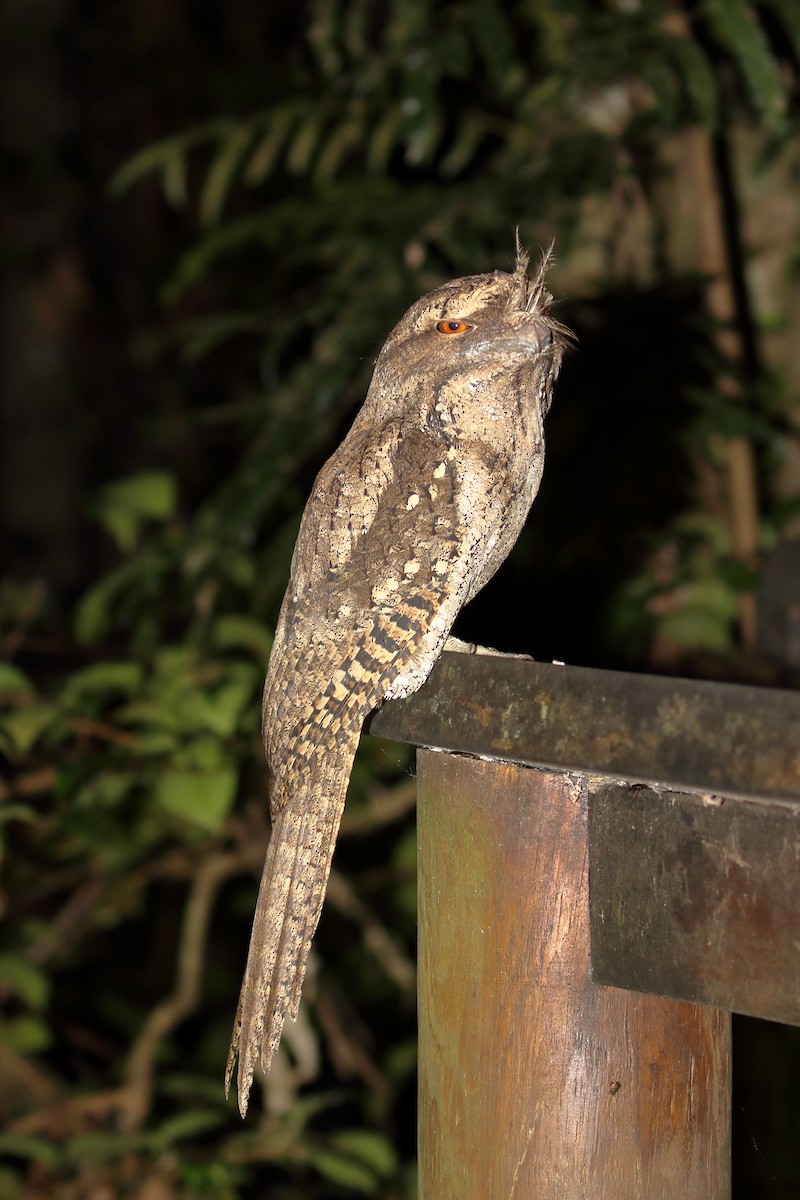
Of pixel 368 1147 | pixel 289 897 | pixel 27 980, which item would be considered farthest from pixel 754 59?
pixel 27 980

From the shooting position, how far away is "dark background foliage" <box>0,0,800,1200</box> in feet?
10.2

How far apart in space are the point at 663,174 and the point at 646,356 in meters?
0.72

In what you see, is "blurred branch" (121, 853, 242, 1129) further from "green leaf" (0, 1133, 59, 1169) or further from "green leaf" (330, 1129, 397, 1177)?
"green leaf" (330, 1129, 397, 1177)

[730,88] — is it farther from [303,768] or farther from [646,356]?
[303,768]

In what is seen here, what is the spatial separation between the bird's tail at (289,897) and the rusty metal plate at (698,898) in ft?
2.14

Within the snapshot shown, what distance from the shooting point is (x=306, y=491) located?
156 inches

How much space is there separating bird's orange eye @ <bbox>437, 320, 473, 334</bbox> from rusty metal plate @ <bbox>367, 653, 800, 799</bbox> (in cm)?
99

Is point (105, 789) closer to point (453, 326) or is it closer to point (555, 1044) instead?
point (453, 326)

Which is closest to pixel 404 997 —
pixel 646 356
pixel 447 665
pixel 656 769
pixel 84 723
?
pixel 84 723

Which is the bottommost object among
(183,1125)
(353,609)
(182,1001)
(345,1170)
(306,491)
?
(345,1170)

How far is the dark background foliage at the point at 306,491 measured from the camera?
10.2ft

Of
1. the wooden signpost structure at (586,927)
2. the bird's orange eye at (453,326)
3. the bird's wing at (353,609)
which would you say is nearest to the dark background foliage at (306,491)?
the bird's wing at (353,609)

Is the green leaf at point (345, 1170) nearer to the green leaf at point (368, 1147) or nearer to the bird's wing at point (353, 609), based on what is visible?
the green leaf at point (368, 1147)

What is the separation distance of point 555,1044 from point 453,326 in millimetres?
A: 1302
